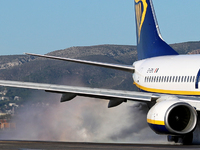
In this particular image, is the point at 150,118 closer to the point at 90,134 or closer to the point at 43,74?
the point at 90,134

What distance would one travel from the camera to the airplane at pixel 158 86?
17828 mm

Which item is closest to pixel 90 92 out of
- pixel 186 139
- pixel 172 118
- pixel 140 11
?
pixel 172 118

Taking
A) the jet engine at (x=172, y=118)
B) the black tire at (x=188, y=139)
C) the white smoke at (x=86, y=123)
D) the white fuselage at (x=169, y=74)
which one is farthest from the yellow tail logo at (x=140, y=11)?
the jet engine at (x=172, y=118)

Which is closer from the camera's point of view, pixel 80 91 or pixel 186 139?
pixel 80 91

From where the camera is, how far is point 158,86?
78.8 ft

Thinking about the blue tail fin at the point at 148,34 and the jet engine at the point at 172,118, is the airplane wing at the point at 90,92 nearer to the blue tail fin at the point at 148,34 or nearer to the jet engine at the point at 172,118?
the jet engine at the point at 172,118

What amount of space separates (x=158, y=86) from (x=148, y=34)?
18.4ft

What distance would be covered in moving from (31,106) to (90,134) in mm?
7564

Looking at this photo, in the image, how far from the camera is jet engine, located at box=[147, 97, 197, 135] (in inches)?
693

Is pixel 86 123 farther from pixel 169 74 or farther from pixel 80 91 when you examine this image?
pixel 80 91

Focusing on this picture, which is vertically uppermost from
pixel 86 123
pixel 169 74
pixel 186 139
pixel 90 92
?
pixel 90 92

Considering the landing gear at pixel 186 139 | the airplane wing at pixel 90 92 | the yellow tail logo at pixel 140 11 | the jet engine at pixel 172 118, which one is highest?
the yellow tail logo at pixel 140 11

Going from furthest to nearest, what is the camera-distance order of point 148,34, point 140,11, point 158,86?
1. point 140,11
2. point 148,34
3. point 158,86

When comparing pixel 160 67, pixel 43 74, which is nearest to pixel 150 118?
Answer: pixel 160 67
